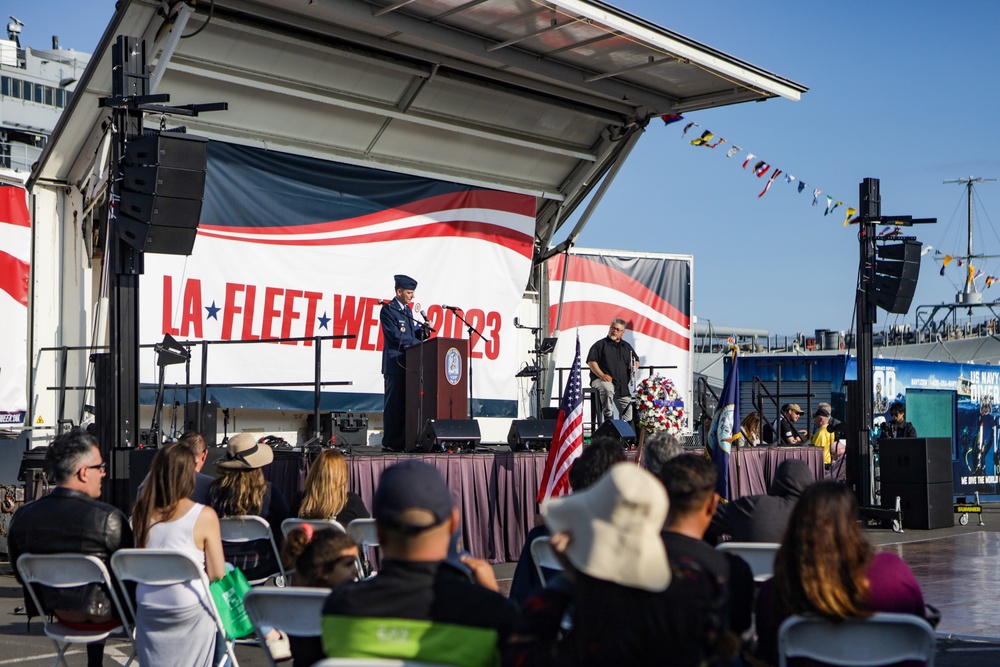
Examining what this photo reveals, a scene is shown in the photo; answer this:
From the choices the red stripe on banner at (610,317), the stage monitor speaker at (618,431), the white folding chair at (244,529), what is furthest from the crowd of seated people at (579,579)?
the red stripe on banner at (610,317)

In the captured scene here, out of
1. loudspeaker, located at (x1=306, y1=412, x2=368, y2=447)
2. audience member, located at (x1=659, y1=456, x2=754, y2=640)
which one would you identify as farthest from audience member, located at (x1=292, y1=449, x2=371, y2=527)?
loudspeaker, located at (x1=306, y1=412, x2=368, y2=447)

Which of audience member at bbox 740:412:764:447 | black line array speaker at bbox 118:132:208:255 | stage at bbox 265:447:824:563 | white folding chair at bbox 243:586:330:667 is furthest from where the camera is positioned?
audience member at bbox 740:412:764:447

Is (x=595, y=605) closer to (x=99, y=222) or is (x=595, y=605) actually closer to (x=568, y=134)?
(x=99, y=222)

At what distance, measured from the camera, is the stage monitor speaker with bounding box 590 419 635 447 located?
10906 millimetres

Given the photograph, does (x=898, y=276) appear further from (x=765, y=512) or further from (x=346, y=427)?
(x=765, y=512)

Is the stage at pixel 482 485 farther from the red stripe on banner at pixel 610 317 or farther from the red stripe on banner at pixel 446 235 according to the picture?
the red stripe on banner at pixel 610 317

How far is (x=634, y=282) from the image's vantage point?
19000 millimetres

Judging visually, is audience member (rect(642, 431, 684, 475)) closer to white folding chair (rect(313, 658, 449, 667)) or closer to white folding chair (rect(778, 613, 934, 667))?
white folding chair (rect(778, 613, 934, 667))

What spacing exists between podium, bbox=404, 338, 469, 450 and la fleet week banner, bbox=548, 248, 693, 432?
6.52 meters

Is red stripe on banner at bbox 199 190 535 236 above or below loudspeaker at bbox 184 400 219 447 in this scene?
A: above

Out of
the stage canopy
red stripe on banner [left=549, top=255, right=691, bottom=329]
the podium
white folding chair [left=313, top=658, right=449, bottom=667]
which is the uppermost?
the stage canopy

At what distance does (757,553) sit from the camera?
4.50 metres

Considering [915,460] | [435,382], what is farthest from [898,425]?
[435,382]

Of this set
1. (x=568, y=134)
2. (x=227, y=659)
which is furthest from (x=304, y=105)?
(x=227, y=659)
